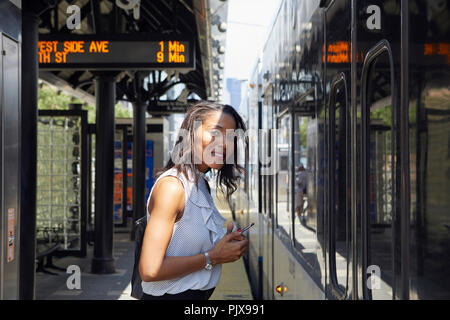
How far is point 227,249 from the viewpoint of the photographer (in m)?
1.78

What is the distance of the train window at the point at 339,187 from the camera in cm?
242

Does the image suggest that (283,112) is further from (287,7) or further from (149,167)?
(149,167)

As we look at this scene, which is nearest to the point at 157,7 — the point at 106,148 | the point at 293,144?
the point at 106,148

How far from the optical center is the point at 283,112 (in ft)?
16.1

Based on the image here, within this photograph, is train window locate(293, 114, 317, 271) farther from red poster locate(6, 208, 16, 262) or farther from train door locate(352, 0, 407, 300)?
red poster locate(6, 208, 16, 262)

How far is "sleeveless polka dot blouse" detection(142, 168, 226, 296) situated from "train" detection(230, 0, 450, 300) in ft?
1.73

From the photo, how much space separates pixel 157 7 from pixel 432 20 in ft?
28.1

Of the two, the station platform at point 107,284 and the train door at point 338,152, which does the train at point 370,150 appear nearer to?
the train door at point 338,152

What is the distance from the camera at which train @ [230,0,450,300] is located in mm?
1444

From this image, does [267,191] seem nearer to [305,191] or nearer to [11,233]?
[305,191]

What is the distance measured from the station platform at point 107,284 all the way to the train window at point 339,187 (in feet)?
16.6

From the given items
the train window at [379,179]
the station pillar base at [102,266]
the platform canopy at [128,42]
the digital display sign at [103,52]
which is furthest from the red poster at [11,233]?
the station pillar base at [102,266]

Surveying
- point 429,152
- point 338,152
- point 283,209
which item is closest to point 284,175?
point 283,209

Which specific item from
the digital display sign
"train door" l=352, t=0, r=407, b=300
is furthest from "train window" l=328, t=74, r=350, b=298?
the digital display sign
